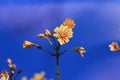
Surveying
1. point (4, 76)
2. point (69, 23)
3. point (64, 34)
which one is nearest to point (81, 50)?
point (64, 34)

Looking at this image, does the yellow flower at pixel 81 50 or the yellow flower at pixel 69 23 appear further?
the yellow flower at pixel 81 50

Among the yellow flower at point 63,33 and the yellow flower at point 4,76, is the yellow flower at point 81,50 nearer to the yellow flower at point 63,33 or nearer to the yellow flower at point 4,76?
the yellow flower at point 63,33

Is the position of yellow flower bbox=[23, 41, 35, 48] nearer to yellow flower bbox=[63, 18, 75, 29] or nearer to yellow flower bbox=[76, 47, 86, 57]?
yellow flower bbox=[76, 47, 86, 57]

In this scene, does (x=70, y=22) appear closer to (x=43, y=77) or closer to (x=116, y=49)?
(x=116, y=49)

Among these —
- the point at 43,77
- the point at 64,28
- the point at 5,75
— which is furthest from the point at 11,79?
the point at 43,77

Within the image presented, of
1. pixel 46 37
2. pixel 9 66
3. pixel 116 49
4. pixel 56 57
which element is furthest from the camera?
pixel 9 66

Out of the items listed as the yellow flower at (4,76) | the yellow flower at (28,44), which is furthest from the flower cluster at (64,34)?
the yellow flower at (4,76)

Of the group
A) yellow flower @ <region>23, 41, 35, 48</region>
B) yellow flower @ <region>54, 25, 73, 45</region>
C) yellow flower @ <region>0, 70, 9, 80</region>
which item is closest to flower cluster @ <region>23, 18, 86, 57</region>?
yellow flower @ <region>54, 25, 73, 45</region>

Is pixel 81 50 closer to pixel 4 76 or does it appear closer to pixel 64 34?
pixel 64 34

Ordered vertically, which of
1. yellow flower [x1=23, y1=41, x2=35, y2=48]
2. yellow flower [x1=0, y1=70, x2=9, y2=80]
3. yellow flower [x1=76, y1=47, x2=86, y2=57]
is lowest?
yellow flower [x1=0, y1=70, x2=9, y2=80]
